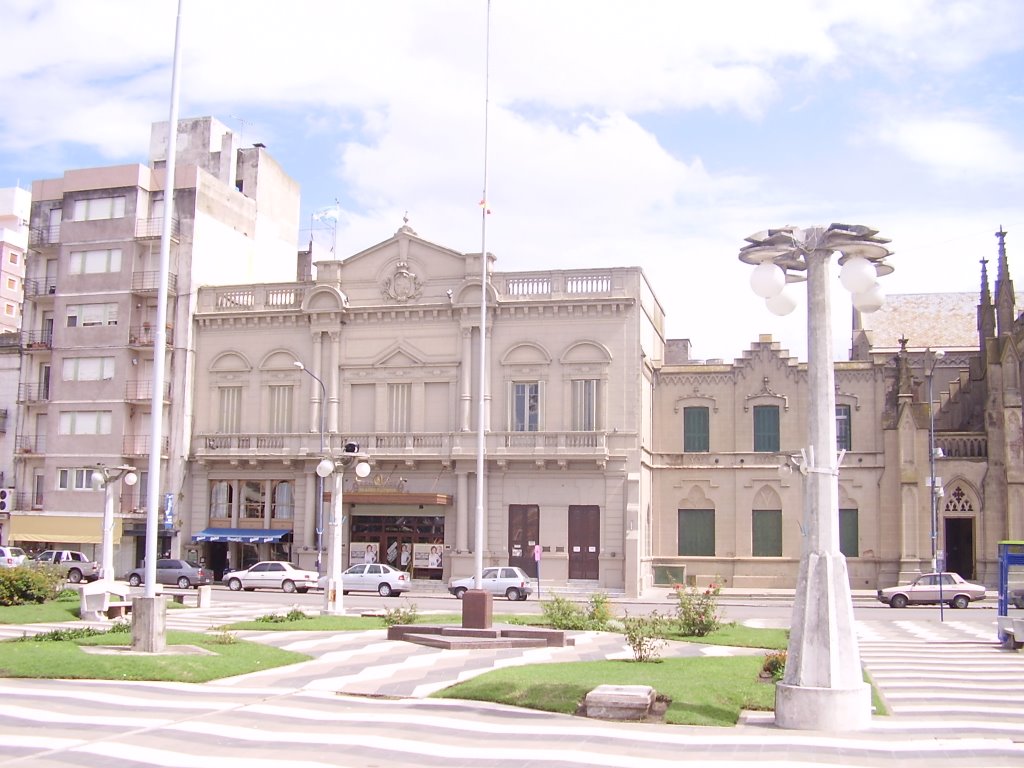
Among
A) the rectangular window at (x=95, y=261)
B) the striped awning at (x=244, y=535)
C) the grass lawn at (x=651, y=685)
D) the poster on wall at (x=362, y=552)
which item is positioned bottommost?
the grass lawn at (x=651, y=685)

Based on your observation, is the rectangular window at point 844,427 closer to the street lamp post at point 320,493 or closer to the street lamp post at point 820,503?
A: the street lamp post at point 320,493

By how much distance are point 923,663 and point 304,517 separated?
107 feet

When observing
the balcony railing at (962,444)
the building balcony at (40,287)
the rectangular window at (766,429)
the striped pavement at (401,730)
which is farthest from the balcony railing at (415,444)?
the striped pavement at (401,730)

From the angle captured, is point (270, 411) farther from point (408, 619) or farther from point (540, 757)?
point (540, 757)

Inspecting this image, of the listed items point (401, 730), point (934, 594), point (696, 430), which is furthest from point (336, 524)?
point (696, 430)

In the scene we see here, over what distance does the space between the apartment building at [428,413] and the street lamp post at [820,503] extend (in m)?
Answer: 30.9

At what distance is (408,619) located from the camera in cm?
2459

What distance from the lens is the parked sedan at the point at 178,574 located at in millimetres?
45000

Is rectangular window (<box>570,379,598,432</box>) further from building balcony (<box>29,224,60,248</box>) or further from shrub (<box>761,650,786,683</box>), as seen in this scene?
shrub (<box>761,650,786,683</box>)

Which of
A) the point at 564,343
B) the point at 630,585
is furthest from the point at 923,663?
the point at 564,343

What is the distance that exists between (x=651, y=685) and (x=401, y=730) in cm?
403

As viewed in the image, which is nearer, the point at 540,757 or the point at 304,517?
the point at 540,757

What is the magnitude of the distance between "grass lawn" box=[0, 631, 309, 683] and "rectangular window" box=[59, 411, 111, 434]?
110 ft

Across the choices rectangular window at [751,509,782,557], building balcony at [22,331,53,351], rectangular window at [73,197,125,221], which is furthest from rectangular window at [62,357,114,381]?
rectangular window at [751,509,782,557]
